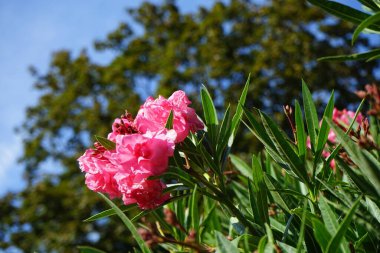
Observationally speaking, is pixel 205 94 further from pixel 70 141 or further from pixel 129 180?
pixel 70 141

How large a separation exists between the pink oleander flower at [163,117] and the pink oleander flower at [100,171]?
5.2 inches

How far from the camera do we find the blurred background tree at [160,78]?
1371 centimetres

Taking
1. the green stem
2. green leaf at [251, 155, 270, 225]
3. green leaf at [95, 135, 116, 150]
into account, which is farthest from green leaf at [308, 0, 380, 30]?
green leaf at [95, 135, 116, 150]

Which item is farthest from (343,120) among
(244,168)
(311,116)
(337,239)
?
(337,239)

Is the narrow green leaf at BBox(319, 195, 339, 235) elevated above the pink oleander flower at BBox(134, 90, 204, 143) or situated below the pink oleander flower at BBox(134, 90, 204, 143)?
below

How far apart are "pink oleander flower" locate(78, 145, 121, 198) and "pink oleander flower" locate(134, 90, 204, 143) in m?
0.13

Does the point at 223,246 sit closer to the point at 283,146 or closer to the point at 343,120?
the point at 283,146

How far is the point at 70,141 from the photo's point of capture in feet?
52.0

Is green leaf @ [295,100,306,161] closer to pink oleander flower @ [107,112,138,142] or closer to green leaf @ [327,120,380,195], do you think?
green leaf @ [327,120,380,195]

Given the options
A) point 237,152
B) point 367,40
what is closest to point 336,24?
point 367,40

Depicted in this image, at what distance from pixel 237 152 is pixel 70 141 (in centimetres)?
583

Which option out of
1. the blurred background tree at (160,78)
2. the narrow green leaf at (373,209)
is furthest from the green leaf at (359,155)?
the blurred background tree at (160,78)

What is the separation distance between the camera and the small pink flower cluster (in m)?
1.30

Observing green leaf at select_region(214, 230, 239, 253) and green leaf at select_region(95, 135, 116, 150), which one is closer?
green leaf at select_region(214, 230, 239, 253)
